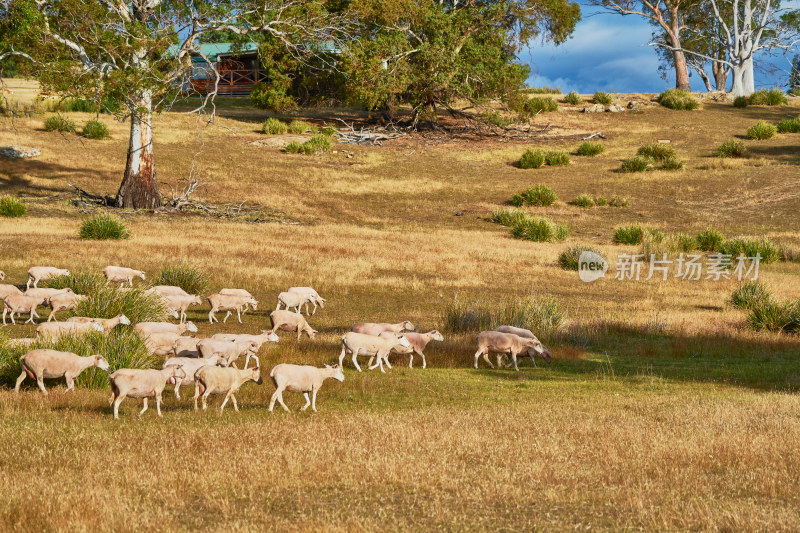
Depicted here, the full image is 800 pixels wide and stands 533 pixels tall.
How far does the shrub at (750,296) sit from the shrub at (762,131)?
38.4 metres

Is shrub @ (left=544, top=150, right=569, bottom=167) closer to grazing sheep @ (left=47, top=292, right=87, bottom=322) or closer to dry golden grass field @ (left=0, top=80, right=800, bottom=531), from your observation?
dry golden grass field @ (left=0, top=80, right=800, bottom=531)

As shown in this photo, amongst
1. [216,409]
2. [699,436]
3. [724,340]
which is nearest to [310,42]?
[724,340]

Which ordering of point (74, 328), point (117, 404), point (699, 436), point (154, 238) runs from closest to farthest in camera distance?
point (699, 436) → point (117, 404) → point (74, 328) → point (154, 238)

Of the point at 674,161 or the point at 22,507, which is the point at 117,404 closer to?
the point at 22,507

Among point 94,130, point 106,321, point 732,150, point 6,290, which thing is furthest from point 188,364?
point 732,150

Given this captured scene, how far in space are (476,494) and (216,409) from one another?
15.2ft

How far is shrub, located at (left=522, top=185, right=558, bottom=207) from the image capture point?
42.8 meters

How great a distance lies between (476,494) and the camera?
22.4 feet

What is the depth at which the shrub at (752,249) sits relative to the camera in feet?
97.5

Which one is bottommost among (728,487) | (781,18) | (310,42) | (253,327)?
(253,327)

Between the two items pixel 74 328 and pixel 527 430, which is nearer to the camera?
pixel 527 430

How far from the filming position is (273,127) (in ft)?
189

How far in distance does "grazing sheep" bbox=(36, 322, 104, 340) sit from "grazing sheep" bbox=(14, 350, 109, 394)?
72.2 inches

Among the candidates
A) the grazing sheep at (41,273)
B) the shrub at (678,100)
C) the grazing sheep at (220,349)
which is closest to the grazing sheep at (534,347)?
the grazing sheep at (220,349)
